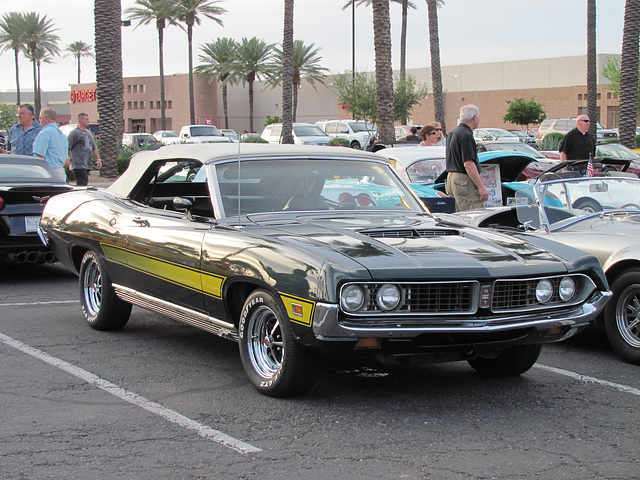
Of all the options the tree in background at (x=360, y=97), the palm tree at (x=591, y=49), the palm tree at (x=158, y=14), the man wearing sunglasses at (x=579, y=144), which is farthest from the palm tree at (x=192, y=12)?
the man wearing sunglasses at (x=579, y=144)

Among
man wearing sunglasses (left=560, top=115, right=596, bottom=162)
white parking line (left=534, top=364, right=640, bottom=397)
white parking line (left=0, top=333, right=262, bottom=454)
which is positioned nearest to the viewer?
white parking line (left=0, top=333, right=262, bottom=454)

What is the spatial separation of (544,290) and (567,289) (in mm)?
196

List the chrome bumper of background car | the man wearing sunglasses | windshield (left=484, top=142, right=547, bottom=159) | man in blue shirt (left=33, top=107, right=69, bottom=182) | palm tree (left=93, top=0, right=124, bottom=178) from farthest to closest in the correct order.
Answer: palm tree (left=93, top=0, right=124, bottom=178)
windshield (left=484, top=142, right=547, bottom=159)
the man wearing sunglasses
man in blue shirt (left=33, top=107, right=69, bottom=182)
the chrome bumper of background car

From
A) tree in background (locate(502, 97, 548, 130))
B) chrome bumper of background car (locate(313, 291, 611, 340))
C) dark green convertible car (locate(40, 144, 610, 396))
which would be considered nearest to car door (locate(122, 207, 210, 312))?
dark green convertible car (locate(40, 144, 610, 396))

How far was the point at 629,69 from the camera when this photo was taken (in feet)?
76.2

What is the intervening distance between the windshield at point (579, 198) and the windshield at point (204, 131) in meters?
34.7

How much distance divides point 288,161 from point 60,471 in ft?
9.31

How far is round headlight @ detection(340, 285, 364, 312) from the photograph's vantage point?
169 inches

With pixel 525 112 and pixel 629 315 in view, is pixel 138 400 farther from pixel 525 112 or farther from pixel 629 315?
pixel 525 112

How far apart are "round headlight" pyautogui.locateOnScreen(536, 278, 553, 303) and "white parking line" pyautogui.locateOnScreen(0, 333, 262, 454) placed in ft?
6.11

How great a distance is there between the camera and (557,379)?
5.42 m

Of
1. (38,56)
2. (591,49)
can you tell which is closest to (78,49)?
(38,56)

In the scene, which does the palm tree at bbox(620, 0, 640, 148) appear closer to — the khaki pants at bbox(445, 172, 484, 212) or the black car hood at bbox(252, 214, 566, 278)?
the khaki pants at bbox(445, 172, 484, 212)

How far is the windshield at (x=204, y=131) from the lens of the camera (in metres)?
40.8
